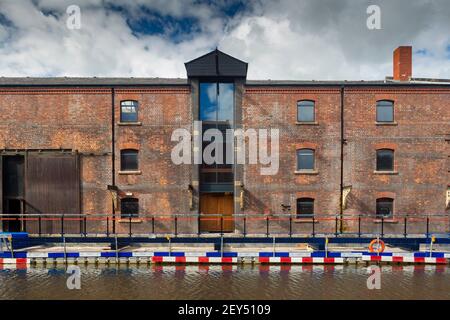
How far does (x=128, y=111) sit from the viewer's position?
15.2 m

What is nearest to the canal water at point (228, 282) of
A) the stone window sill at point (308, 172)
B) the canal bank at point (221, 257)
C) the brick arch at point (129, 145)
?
the canal bank at point (221, 257)

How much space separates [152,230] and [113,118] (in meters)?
6.65

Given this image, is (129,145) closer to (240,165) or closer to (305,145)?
(240,165)

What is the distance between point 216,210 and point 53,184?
30.5ft

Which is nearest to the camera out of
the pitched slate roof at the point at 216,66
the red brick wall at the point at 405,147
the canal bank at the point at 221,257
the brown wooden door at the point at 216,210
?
the canal bank at the point at 221,257

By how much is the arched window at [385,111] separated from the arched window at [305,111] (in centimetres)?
374

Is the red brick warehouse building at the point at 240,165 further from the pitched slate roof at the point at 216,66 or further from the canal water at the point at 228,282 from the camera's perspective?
the canal water at the point at 228,282

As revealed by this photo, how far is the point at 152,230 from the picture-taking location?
48.6 feet

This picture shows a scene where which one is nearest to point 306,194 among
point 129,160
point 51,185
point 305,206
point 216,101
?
point 305,206

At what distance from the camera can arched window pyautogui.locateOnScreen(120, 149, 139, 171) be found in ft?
49.8

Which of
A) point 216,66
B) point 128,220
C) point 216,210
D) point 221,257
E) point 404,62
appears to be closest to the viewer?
point 221,257

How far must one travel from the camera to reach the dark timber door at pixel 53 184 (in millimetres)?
14953
